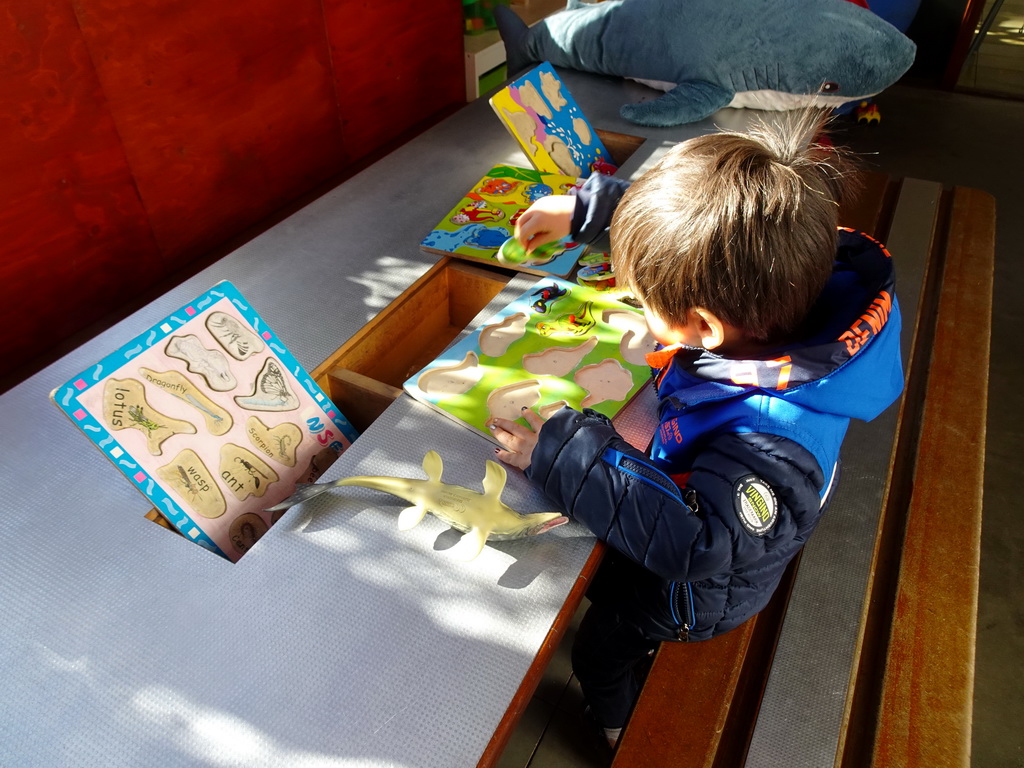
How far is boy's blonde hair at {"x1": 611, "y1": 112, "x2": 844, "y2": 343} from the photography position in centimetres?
63

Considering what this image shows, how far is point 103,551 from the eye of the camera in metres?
0.74

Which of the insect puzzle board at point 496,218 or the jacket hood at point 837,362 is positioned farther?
the insect puzzle board at point 496,218

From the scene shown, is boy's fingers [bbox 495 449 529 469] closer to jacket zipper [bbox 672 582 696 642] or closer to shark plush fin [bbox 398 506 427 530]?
shark plush fin [bbox 398 506 427 530]

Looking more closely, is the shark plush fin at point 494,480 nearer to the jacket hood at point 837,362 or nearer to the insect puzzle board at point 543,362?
the insect puzzle board at point 543,362

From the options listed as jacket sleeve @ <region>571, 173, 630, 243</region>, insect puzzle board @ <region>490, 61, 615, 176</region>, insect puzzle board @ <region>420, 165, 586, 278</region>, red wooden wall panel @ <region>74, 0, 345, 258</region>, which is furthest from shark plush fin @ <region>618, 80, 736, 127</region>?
red wooden wall panel @ <region>74, 0, 345, 258</region>

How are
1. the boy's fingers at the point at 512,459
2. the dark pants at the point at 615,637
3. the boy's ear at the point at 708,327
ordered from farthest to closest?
1. the dark pants at the point at 615,637
2. the boy's fingers at the point at 512,459
3. the boy's ear at the point at 708,327

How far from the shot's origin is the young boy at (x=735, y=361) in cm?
64

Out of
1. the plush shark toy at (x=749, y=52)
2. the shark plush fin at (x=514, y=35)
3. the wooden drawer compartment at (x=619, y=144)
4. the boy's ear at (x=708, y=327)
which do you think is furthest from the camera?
the shark plush fin at (x=514, y=35)

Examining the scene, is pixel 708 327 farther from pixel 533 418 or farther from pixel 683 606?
pixel 683 606

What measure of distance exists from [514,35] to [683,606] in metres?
1.82

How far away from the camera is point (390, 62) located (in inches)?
77.6

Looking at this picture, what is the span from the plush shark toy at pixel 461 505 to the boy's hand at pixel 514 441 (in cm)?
3

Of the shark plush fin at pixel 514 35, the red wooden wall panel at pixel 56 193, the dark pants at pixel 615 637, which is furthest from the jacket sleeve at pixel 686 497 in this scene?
the shark plush fin at pixel 514 35

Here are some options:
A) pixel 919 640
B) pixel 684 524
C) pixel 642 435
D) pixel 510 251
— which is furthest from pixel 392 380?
pixel 919 640
